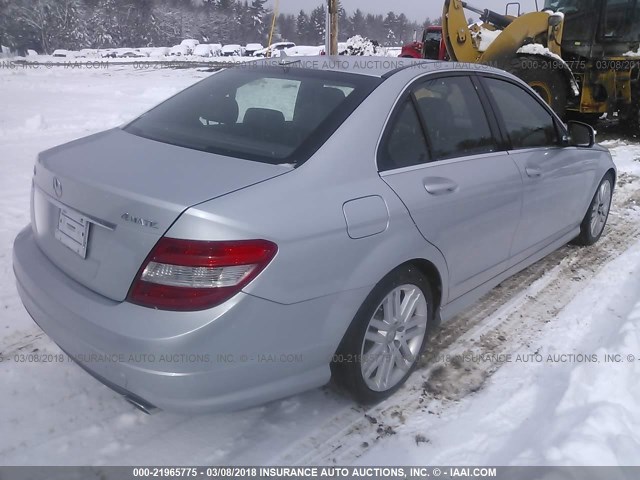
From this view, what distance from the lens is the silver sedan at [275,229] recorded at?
72.2 inches

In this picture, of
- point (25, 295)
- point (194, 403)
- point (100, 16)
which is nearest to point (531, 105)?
point (194, 403)

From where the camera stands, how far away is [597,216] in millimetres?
4641

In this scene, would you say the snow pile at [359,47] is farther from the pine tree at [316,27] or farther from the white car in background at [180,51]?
the pine tree at [316,27]

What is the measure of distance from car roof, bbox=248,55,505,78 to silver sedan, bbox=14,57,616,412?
3cm

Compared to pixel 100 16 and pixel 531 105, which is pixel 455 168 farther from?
pixel 100 16

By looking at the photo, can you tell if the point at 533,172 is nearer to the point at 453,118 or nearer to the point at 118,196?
the point at 453,118

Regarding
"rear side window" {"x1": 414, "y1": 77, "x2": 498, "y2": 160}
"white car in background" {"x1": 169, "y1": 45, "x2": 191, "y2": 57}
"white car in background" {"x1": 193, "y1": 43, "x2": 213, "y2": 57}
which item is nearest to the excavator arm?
"rear side window" {"x1": 414, "y1": 77, "x2": 498, "y2": 160}

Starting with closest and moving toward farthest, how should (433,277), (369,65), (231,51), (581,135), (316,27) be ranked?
(433,277)
(369,65)
(581,135)
(231,51)
(316,27)

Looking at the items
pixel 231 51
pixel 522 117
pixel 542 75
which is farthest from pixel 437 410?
pixel 231 51

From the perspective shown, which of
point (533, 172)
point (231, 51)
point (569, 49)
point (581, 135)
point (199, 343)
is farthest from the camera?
point (231, 51)

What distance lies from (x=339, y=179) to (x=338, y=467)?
1.18 metres

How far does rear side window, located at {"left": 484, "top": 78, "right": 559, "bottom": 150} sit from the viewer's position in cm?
328

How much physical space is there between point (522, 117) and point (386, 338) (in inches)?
74.5

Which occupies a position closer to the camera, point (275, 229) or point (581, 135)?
point (275, 229)
